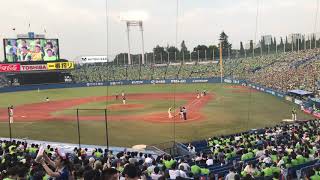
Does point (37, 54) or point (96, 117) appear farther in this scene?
point (37, 54)

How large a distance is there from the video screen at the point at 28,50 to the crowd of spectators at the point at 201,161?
201ft

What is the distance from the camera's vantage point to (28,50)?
7862 centimetres

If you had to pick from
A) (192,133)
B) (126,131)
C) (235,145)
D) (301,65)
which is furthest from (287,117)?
(301,65)

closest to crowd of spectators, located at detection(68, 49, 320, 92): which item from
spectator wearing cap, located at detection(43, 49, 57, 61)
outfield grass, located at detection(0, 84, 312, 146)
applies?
spectator wearing cap, located at detection(43, 49, 57, 61)

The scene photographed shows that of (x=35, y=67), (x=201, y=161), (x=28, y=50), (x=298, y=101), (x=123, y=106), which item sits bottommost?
(x=123, y=106)

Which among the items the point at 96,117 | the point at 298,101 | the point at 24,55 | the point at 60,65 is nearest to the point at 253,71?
the point at 298,101

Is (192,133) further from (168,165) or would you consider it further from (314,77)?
(314,77)

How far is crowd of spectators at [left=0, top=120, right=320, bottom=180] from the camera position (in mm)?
9172

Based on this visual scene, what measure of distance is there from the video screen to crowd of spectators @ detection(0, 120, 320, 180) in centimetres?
6116

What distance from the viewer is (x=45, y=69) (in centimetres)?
8038

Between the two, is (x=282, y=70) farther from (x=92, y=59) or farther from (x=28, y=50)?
(x=92, y=59)

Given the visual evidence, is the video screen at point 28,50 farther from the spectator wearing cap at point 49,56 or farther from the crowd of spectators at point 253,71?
the crowd of spectators at point 253,71

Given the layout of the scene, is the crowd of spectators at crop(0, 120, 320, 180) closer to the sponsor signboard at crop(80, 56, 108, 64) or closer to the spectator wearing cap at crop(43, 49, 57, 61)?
the spectator wearing cap at crop(43, 49, 57, 61)

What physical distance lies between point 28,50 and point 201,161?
6897 cm
